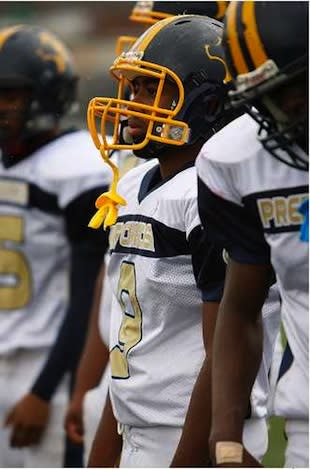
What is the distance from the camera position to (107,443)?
4043 mm

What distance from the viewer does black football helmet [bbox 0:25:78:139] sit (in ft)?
18.7

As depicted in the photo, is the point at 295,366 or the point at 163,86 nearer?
the point at 295,366

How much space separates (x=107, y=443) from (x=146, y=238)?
2.32ft

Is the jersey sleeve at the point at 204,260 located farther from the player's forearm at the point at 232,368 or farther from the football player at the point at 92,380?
the football player at the point at 92,380

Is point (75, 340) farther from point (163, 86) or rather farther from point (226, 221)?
point (226, 221)

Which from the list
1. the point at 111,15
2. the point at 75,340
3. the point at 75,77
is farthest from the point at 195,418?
the point at 111,15

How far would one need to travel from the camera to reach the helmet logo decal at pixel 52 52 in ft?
19.4

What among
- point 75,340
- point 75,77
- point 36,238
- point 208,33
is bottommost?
point 75,340

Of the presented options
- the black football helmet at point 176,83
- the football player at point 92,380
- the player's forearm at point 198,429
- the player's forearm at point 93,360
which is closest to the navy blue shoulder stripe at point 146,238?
the black football helmet at point 176,83

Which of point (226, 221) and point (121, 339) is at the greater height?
point (226, 221)

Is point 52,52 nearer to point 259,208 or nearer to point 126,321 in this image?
point 126,321

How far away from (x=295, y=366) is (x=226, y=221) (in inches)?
14.2

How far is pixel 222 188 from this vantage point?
3078 millimetres

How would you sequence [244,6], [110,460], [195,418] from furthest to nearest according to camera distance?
[110,460]
[195,418]
[244,6]
